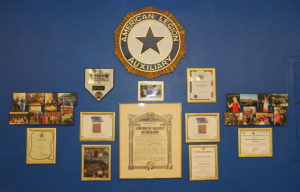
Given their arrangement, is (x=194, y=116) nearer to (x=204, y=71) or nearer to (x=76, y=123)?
(x=204, y=71)

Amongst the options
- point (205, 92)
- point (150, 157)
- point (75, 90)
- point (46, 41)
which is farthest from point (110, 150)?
point (46, 41)

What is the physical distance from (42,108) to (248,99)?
6.77ft

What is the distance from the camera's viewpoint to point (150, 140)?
224 centimetres

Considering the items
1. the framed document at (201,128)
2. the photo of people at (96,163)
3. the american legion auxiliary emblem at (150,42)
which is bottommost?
the photo of people at (96,163)

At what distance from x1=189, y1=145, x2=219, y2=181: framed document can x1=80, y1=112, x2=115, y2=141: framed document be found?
816mm

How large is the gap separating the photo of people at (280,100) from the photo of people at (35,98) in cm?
232

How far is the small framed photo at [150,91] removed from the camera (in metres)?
2.28

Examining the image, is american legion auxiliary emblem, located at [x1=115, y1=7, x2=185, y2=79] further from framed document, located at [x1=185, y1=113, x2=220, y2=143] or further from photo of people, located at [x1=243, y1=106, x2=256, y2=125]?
photo of people, located at [x1=243, y1=106, x2=256, y2=125]

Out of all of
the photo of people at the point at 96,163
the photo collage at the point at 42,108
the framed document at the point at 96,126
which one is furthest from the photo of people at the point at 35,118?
the photo of people at the point at 96,163

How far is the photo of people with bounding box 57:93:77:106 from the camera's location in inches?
88.6

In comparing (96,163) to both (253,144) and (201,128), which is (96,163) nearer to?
(201,128)

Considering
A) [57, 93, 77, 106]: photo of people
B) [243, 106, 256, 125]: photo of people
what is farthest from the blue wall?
[243, 106, 256, 125]: photo of people

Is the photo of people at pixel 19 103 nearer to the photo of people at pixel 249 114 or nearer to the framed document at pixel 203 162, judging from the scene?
the framed document at pixel 203 162

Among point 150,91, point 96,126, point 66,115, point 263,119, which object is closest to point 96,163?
point 96,126
